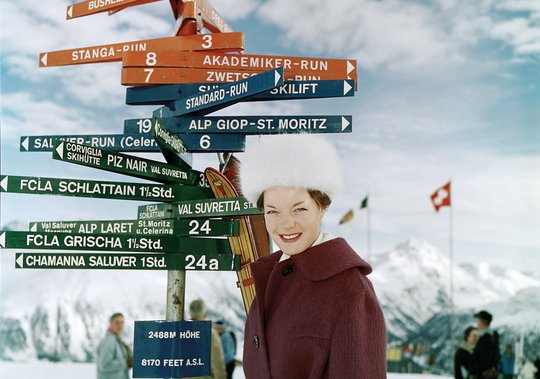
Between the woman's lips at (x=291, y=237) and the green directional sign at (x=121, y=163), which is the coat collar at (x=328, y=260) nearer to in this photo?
the woman's lips at (x=291, y=237)

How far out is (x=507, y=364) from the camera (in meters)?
8.51

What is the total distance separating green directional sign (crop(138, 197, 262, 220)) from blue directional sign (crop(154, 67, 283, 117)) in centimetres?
40

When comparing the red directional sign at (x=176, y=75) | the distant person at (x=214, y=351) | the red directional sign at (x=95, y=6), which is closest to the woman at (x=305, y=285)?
the red directional sign at (x=176, y=75)

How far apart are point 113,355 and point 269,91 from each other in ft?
11.8

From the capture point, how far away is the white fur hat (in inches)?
74.3

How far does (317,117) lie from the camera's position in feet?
8.36

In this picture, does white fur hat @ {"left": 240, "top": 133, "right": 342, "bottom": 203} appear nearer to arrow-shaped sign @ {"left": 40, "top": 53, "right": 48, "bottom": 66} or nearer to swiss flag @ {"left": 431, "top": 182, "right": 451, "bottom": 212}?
arrow-shaped sign @ {"left": 40, "top": 53, "right": 48, "bottom": 66}

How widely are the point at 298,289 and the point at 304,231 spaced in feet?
0.58

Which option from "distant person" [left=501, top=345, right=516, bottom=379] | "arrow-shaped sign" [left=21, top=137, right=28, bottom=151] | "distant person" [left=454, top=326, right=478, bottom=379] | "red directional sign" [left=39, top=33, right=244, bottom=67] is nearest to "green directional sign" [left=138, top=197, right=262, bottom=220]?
"arrow-shaped sign" [left=21, top=137, right=28, bottom=151]

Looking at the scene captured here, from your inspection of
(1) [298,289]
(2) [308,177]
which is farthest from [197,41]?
(1) [298,289]

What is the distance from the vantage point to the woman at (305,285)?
166 cm

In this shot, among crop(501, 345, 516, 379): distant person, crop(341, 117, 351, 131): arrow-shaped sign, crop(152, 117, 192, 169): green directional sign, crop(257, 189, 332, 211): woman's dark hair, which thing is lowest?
crop(501, 345, 516, 379): distant person

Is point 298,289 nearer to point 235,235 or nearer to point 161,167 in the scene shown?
point 235,235

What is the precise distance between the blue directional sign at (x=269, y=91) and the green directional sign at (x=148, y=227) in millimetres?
541
